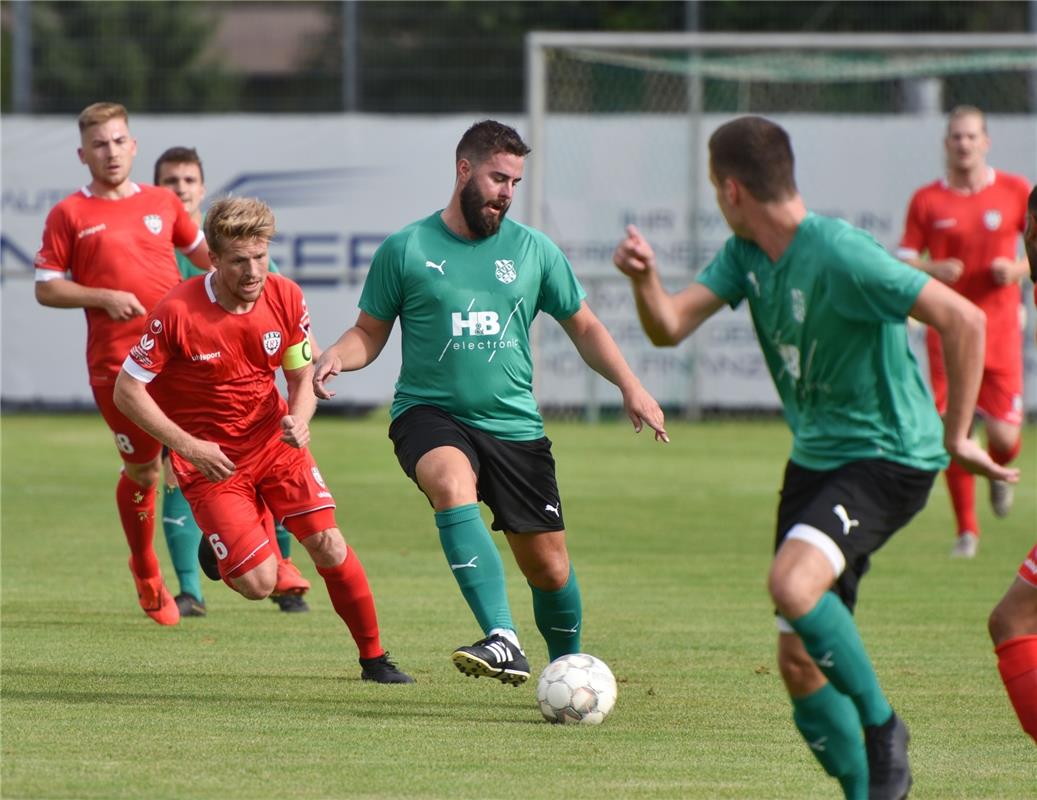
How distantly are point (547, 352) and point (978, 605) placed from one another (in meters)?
12.0

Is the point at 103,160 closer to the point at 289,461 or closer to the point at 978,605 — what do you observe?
the point at 289,461

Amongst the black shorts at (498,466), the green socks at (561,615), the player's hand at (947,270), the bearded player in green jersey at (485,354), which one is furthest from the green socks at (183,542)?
the player's hand at (947,270)

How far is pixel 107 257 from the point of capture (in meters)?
8.30

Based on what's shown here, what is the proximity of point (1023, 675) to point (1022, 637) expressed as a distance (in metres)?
0.11

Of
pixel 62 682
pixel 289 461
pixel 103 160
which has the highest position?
pixel 103 160

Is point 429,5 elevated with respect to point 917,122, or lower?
elevated

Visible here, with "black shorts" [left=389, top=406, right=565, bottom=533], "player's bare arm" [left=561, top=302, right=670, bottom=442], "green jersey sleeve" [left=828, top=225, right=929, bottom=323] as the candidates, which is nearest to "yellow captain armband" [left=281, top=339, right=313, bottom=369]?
"black shorts" [left=389, top=406, right=565, bottom=533]

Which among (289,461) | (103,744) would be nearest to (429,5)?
(289,461)

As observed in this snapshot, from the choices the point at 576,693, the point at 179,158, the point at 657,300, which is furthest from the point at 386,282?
the point at 179,158

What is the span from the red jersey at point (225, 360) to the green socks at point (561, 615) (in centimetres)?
129

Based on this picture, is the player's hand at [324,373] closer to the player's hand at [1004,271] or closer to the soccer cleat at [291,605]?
the soccer cleat at [291,605]

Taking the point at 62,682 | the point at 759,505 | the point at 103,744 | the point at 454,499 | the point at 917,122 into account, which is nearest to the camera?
the point at 103,744

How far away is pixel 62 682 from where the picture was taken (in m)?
6.64

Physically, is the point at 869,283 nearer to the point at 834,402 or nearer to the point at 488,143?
the point at 834,402
